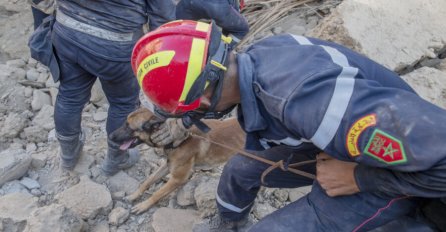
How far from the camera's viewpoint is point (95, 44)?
347 cm

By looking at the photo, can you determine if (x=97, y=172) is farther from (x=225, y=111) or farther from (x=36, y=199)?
(x=225, y=111)

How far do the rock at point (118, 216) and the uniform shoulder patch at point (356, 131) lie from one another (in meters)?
2.52

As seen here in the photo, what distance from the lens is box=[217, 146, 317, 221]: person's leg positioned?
10.2 ft

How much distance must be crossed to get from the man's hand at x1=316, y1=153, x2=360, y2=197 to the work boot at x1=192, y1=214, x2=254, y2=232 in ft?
4.55

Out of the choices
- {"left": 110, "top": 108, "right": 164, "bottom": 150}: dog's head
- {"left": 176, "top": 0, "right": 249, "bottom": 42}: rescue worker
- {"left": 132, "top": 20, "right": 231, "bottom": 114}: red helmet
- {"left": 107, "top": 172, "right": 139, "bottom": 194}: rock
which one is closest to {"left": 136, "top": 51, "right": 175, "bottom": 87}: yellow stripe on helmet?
{"left": 132, "top": 20, "right": 231, "bottom": 114}: red helmet

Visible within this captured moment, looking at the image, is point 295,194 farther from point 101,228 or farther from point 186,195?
point 101,228

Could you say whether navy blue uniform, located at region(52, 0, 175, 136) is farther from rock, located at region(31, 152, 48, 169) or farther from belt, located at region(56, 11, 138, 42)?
rock, located at region(31, 152, 48, 169)

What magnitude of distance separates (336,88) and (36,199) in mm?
2933

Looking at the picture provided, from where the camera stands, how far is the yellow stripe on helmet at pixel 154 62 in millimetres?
2311

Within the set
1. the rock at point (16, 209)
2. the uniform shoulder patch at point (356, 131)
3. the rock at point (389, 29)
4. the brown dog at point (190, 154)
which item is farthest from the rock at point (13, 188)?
the rock at point (389, 29)

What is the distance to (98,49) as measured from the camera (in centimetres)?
348

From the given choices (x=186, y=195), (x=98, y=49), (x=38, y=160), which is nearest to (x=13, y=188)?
(x=38, y=160)

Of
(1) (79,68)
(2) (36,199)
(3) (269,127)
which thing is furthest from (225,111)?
(2) (36,199)

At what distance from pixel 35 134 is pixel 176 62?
9.42 ft
